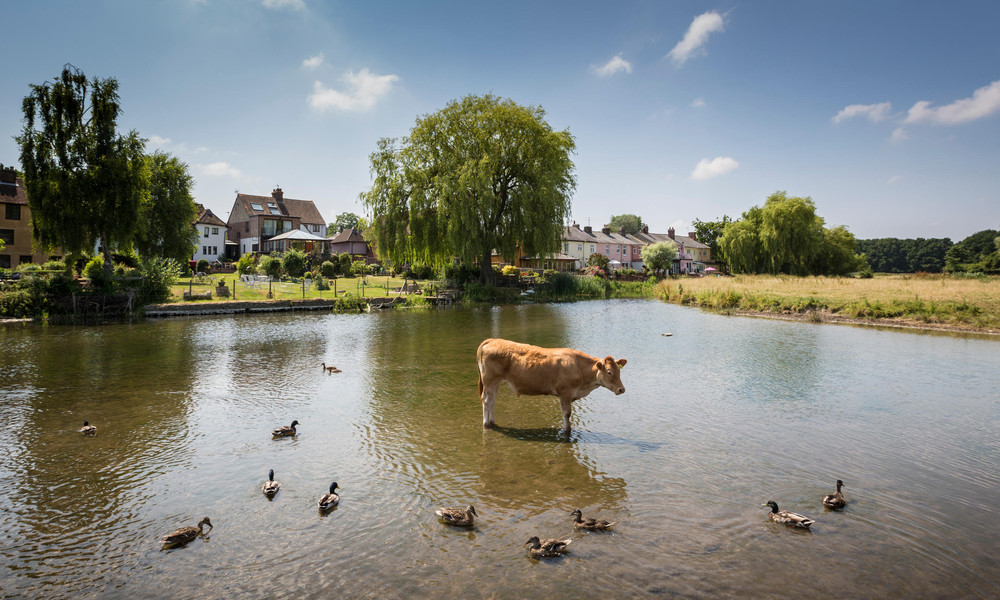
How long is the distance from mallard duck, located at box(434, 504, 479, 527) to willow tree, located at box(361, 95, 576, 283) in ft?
117

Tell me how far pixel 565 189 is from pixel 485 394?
1456 inches

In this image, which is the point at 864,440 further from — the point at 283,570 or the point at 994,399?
the point at 283,570

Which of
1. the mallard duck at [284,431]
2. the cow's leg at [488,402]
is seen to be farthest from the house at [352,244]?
the cow's leg at [488,402]

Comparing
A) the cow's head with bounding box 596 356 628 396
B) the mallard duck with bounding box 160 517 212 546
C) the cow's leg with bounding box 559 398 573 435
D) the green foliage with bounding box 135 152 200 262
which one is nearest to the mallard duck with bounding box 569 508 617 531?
the cow's head with bounding box 596 356 628 396

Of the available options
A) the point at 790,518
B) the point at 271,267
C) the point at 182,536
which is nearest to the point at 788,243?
the point at 271,267

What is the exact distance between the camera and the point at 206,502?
24.8 feet

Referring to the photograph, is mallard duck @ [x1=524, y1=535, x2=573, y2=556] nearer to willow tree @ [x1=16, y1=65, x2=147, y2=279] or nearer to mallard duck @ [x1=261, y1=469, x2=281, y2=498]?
mallard duck @ [x1=261, y1=469, x2=281, y2=498]

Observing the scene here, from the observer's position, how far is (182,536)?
645cm

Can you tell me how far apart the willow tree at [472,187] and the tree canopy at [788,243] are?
1403 inches

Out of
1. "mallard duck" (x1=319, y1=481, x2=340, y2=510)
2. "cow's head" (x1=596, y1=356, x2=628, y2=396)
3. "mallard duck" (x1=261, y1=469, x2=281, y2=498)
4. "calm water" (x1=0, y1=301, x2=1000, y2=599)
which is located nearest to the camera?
"calm water" (x1=0, y1=301, x2=1000, y2=599)

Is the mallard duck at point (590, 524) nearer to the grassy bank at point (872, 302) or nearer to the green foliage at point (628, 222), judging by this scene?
the grassy bank at point (872, 302)

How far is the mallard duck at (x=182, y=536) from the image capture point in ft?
21.0

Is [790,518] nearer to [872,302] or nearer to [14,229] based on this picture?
[872,302]

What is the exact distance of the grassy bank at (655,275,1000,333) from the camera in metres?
28.6
